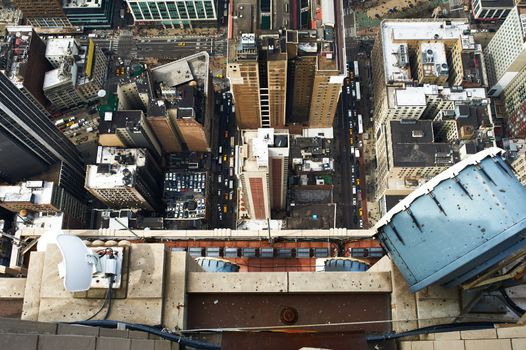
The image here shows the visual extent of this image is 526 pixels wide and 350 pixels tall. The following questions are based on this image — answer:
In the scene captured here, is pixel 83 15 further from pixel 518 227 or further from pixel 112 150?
pixel 518 227

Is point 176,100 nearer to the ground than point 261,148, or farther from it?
farther from it

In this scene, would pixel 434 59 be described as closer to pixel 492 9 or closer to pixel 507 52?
pixel 507 52

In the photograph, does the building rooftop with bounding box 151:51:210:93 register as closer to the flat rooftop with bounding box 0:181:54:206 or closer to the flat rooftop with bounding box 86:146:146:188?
the flat rooftop with bounding box 86:146:146:188

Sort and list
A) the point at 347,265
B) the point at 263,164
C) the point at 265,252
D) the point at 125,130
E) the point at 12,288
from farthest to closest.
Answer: the point at 125,130 < the point at 263,164 < the point at 265,252 < the point at 347,265 < the point at 12,288

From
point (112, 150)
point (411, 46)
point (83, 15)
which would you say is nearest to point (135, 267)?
point (112, 150)

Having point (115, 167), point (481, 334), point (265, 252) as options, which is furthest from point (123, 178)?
point (481, 334)

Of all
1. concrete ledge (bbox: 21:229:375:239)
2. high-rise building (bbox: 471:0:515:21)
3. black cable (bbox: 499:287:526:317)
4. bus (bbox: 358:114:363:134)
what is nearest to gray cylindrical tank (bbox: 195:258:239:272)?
concrete ledge (bbox: 21:229:375:239)

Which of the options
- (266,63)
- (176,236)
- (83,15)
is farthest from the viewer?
(83,15)
